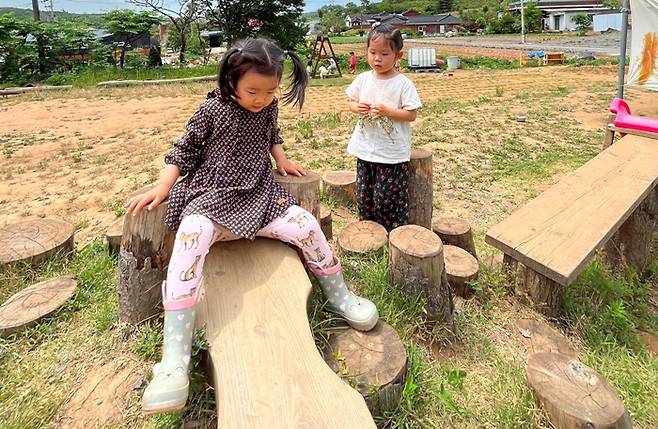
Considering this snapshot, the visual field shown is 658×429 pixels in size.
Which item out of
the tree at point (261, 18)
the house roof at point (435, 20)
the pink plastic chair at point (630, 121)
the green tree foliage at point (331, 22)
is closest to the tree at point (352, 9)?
the green tree foliage at point (331, 22)

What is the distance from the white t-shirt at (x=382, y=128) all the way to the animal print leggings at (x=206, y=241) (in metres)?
0.99

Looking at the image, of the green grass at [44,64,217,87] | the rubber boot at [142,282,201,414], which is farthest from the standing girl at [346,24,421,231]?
the green grass at [44,64,217,87]

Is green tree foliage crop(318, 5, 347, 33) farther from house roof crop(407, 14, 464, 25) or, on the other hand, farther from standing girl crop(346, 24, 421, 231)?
standing girl crop(346, 24, 421, 231)

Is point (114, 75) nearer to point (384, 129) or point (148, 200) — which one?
point (384, 129)

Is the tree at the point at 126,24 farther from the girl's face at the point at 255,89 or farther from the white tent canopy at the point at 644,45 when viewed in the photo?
the girl's face at the point at 255,89

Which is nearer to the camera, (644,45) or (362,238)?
(362,238)

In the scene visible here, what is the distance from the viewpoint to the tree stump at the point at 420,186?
2.83 metres

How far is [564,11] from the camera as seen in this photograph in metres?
52.2

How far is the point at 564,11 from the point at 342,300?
6089cm

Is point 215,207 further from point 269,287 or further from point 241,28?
point 241,28

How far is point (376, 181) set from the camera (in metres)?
→ 2.75

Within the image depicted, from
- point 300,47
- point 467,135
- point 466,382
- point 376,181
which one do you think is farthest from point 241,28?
point 466,382

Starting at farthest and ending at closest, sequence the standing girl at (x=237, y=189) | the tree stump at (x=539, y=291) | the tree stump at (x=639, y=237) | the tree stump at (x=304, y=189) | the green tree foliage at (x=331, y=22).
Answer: the green tree foliage at (x=331, y=22), the tree stump at (x=639, y=237), the tree stump at (x=539, y=291), the tree stump at (x=304, y=189), the standing girl at (x=237, y=189)

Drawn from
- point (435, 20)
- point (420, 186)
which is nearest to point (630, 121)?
point (420, 186)
